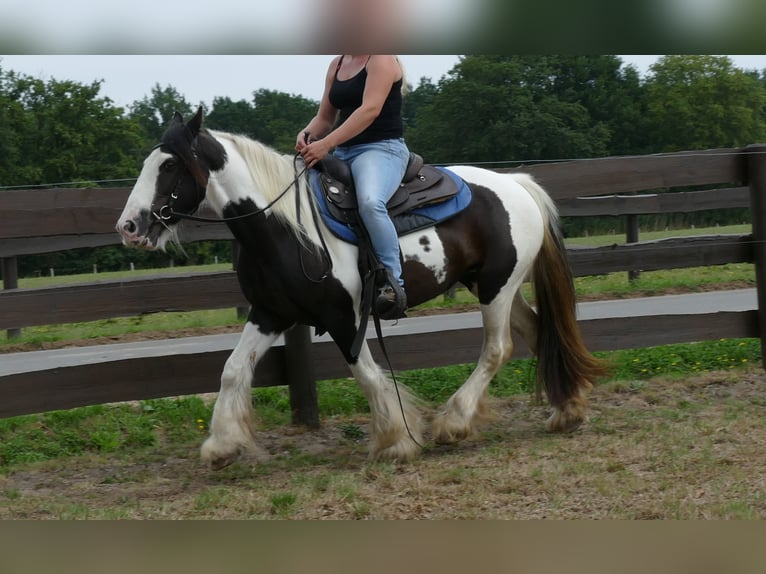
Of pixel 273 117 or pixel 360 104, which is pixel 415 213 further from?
pixel 273 117

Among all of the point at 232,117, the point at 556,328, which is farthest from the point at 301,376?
the point at 232,117

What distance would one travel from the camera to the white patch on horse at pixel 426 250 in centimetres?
496

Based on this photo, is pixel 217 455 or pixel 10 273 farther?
pixel 10 273

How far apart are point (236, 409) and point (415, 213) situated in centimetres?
157

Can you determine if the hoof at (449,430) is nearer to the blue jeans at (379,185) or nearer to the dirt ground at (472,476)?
the dirt ground at (472,476)

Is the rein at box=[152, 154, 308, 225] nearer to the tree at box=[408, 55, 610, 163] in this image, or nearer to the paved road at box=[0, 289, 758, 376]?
the tree at box=[408, 55, 610, 163]

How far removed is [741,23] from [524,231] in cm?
491

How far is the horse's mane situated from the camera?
182 inches

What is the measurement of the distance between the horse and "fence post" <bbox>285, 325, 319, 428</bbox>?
0.78 m

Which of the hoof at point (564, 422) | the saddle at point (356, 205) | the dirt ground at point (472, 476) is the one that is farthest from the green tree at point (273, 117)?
the hoof at point (564, 422)

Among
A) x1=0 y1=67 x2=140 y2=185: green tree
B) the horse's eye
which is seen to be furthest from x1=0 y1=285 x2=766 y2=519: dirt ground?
x1=0 y1=67 x2=140 y2=185: green tree

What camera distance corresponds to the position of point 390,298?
467cm

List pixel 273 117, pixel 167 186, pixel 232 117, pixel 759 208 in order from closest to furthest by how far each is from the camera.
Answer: pixel 167 186 → pixel 759 208 → pixel 273 117 → pixel 232 117

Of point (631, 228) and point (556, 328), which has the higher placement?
point (631, 228)
